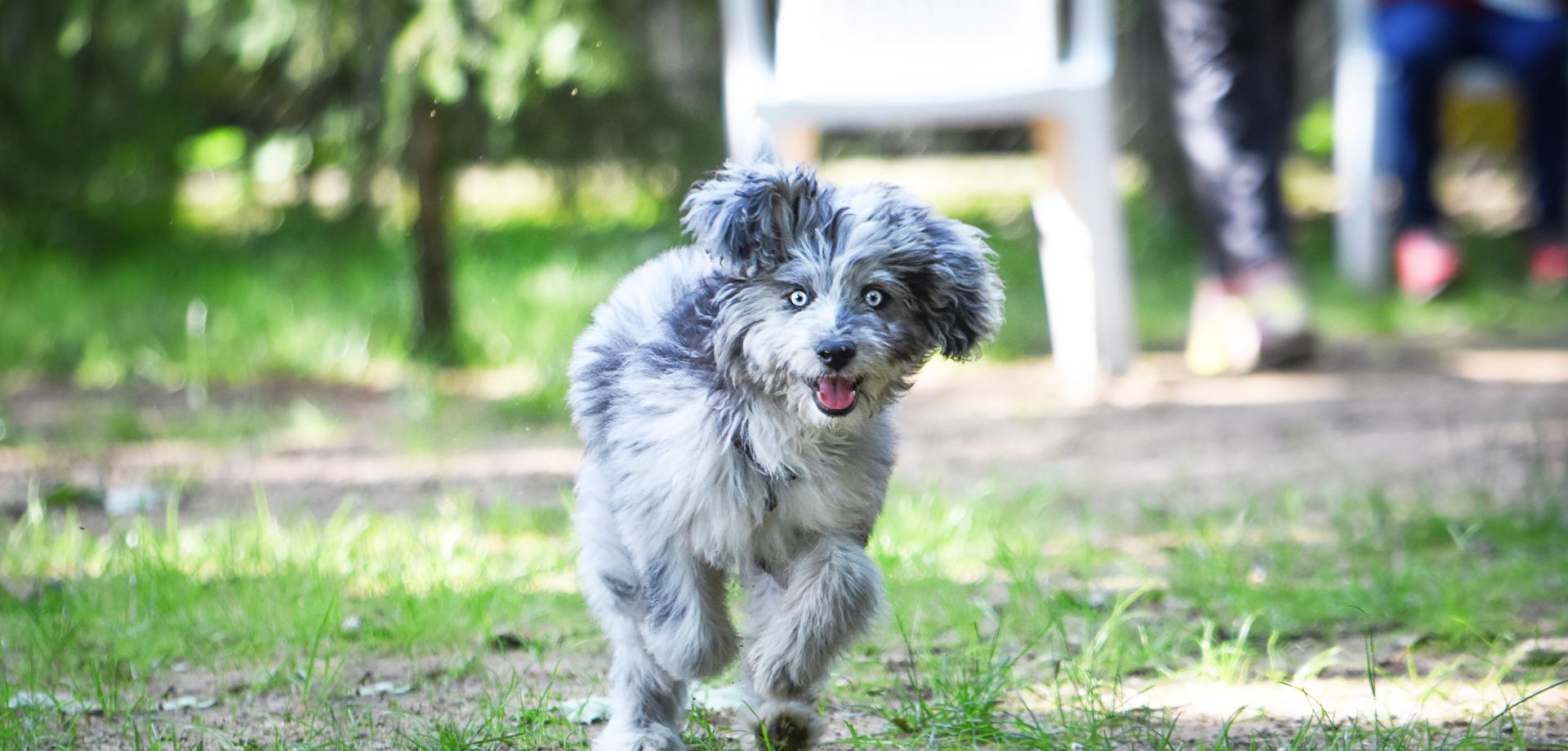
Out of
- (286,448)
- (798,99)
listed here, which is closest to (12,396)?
(286,448)

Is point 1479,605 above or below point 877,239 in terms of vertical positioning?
below

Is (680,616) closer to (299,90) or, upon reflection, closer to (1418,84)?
(299,90)

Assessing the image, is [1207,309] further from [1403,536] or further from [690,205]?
[690,205]

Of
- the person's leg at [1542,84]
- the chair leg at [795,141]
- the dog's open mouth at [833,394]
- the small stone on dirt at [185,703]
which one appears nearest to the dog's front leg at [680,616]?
the dog's open mouth at [833,394]

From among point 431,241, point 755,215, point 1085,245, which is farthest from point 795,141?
point 755,215

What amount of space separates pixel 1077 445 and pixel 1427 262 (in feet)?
10.2

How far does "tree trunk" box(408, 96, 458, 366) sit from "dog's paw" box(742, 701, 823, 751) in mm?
3816

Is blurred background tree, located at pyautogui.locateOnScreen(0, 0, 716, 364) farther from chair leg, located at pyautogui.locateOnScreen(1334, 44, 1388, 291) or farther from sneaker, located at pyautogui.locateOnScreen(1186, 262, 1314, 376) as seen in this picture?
chair leg, located at pyautogui.locateOnScreen(1334, 44, 1388, 291)

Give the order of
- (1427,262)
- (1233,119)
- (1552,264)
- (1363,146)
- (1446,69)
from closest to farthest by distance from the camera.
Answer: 1. (1233,119)
2. (1427,262)
3. (1446,69)
4. (1552,264)
5. (1363,146)

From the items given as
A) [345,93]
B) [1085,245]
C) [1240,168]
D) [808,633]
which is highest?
[345,93]

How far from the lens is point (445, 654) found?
3.40m

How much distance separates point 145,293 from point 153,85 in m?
1.03

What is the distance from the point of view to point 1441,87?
781 centimetres

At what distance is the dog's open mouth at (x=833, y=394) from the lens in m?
2.58
